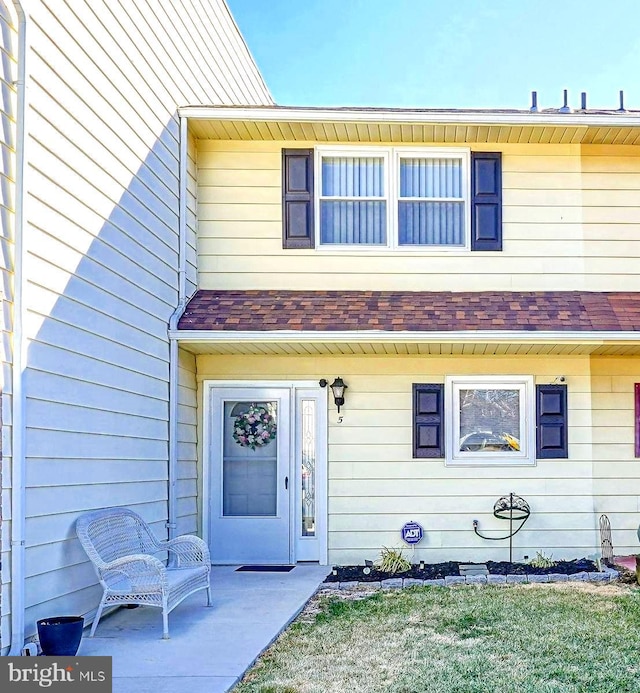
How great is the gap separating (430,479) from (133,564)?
3.72m

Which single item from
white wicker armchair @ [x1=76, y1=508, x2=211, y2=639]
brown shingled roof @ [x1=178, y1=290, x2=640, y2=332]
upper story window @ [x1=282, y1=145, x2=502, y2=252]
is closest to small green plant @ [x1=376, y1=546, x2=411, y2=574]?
white wicker armchair @ [x1=76, y1=508, x2=211, y2=639]

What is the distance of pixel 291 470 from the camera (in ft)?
29.6

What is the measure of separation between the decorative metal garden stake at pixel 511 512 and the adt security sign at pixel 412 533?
1.93 ft

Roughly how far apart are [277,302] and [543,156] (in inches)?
128

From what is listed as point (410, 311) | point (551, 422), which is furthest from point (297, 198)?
point (551, 422)

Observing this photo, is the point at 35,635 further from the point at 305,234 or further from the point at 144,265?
the point at 305,234

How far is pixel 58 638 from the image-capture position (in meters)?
4.80

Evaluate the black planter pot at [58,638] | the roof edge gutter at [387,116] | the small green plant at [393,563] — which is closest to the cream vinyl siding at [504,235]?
the roof edge gutter at [387,116]

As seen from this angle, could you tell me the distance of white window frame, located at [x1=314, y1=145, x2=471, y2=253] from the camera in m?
9.00

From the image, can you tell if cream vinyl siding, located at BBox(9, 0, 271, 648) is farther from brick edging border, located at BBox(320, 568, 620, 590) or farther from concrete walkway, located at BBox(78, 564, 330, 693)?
brick edging border, located at BBox(320, 568, 620, 590)

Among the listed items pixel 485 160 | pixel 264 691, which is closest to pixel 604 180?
pixel 485 160

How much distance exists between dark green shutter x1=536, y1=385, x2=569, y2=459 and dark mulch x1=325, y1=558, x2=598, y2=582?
114 cm

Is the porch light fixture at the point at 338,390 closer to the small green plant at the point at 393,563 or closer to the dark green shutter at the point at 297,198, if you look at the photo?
the dark green shutter at the point at 297,198

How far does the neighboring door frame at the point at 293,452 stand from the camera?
8930 millimetres
